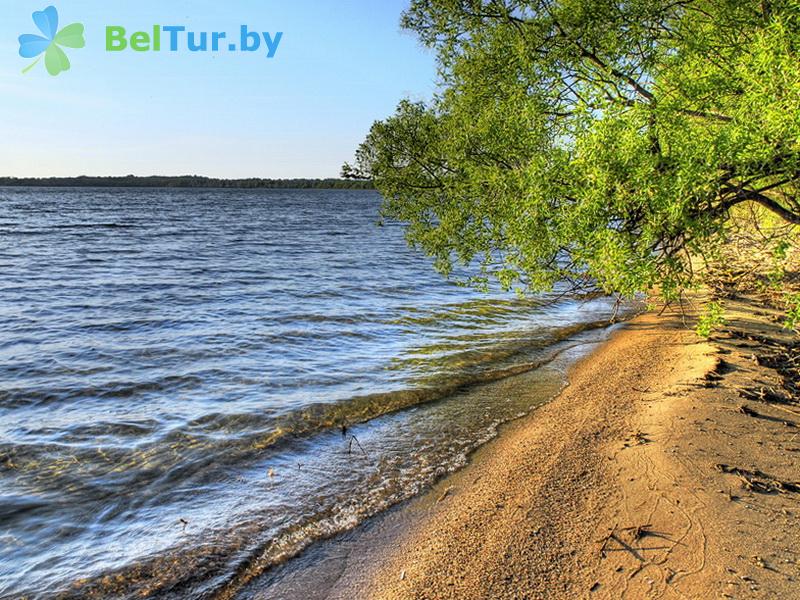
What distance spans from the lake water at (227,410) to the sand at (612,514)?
2.90ft

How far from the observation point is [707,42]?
31.6 feet

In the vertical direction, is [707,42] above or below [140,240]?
above

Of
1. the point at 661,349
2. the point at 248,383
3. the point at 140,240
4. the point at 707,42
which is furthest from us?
the point at 140,240

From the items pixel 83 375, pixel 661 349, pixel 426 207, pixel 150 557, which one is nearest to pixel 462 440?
pixel 150 557

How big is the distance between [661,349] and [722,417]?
527 cm

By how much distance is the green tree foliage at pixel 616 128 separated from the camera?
752 cm

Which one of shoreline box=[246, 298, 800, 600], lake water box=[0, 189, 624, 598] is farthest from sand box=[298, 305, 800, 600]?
lake water box=[0, 189, 624, 598]

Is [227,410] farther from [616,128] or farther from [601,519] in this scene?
[616,128]

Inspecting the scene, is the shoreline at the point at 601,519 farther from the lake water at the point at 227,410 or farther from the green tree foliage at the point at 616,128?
the green tree foliage at the point at 616,128

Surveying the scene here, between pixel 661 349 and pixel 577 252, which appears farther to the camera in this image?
pixel 661 349

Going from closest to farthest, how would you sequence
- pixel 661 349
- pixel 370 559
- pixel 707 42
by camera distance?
pixel 370 559, pixel 707 42, pixel 661 349

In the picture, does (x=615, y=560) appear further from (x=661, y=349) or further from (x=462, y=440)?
(x=661, y=349)

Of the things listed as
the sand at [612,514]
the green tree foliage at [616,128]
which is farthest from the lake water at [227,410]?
the green tree foliage at [616,128]

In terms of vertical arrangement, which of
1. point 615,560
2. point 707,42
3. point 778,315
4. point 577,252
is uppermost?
point 707,42
